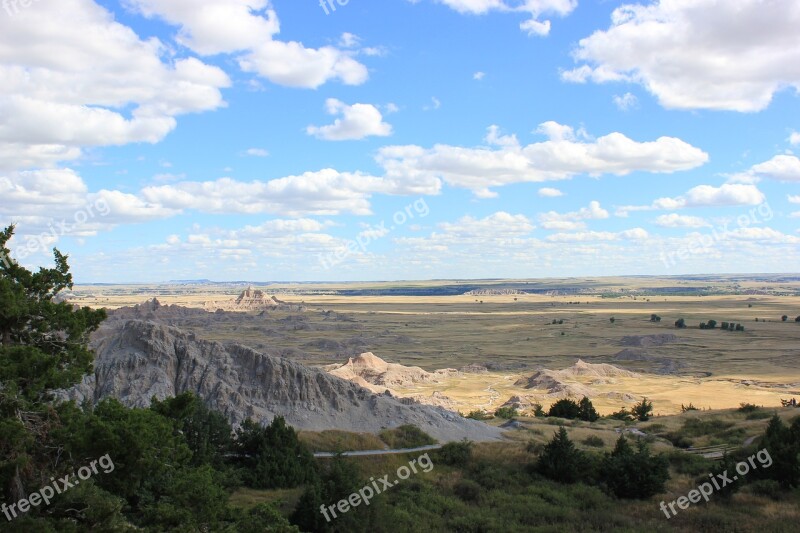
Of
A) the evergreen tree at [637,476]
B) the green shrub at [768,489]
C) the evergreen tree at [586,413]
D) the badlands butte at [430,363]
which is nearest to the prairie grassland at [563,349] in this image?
the badlands butte at [430,363]

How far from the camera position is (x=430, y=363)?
292 feet

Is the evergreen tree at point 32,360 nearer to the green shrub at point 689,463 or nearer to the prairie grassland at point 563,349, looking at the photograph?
the green shrub at point 689,463

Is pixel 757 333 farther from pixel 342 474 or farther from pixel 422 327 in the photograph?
pixel 342 474

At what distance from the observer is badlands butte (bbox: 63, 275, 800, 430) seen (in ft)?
114

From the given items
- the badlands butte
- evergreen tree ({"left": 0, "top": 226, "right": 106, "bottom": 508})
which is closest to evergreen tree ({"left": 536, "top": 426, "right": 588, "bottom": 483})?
the badlands butte

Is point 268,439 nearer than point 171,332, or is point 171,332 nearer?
point 268,439

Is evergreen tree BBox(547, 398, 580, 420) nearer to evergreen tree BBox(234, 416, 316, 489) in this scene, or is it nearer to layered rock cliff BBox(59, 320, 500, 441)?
layered rock cliff BBox(59, 320, 500, 441)

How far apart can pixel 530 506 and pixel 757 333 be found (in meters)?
110

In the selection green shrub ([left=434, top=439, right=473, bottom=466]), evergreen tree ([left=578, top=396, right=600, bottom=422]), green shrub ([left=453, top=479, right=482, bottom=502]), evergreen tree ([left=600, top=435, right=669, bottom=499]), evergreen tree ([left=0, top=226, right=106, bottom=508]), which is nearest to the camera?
evergreen tree ([left=0, top=226, right=106, bottom=508])

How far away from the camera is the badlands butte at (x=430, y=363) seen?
3472 cm

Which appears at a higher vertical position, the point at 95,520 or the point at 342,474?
the point at 95,520

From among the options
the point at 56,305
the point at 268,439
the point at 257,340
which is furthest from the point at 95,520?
the point at 257,340

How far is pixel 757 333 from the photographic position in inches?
4540

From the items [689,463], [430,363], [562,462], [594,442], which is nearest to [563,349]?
[430,363]
